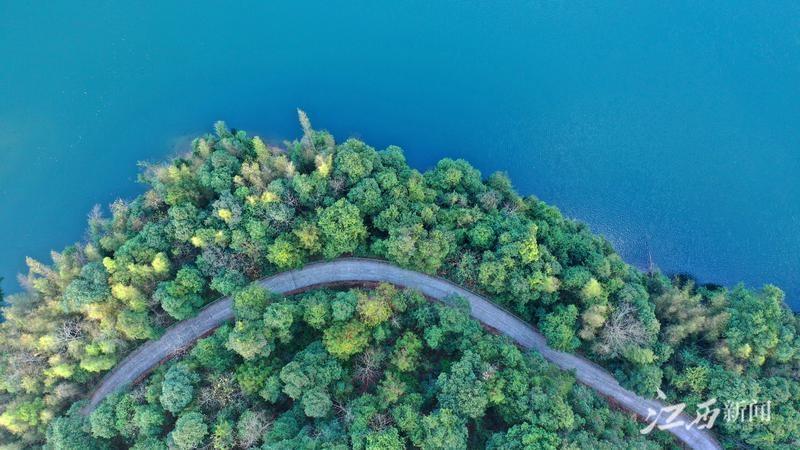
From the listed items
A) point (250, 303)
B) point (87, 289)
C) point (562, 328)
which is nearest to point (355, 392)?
point (250, 303)

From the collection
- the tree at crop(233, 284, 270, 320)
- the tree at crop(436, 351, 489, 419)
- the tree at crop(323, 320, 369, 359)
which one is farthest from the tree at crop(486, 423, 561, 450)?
the tree at crop(233, 284, 270, 320)

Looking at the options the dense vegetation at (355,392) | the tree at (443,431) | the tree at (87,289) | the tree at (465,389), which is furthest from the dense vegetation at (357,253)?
the tree at (443,431)

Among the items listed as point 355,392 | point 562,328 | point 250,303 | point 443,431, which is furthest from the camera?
point 562,328

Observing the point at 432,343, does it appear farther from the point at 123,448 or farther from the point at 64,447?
the point at 64,447

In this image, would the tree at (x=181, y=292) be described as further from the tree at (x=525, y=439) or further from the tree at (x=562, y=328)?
the tree at (x=562, y=328)

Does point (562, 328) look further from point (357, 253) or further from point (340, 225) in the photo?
point (340, 225)

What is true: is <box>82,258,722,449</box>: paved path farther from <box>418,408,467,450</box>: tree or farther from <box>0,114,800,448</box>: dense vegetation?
<box>418,408,467,450</box>: tree
